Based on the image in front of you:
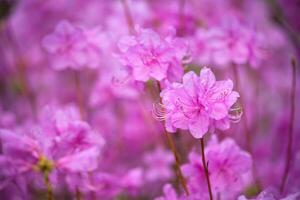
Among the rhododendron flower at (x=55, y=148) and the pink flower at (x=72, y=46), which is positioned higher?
the pink flower at (x=72, y=46)

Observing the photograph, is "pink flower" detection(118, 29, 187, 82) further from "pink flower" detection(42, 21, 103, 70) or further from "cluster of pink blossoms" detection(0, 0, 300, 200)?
"pink flower" detection(42, 21, 103, 70)

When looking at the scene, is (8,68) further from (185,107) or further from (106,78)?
(185,107)

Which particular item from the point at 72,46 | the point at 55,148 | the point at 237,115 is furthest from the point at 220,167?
the point at 72,46

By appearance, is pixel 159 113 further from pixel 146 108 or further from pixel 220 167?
pixel 146 108

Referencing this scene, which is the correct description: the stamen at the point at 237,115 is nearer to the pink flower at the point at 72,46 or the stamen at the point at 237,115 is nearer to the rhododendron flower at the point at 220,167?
the rhododendron flower at the point at 220,167

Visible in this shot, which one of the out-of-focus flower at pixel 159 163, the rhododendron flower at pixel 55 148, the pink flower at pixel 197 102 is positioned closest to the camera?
the pink flower at pixel 197 102

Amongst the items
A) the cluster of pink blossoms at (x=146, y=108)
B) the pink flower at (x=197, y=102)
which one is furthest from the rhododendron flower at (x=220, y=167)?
the pink flower at (x=197, y=102)
